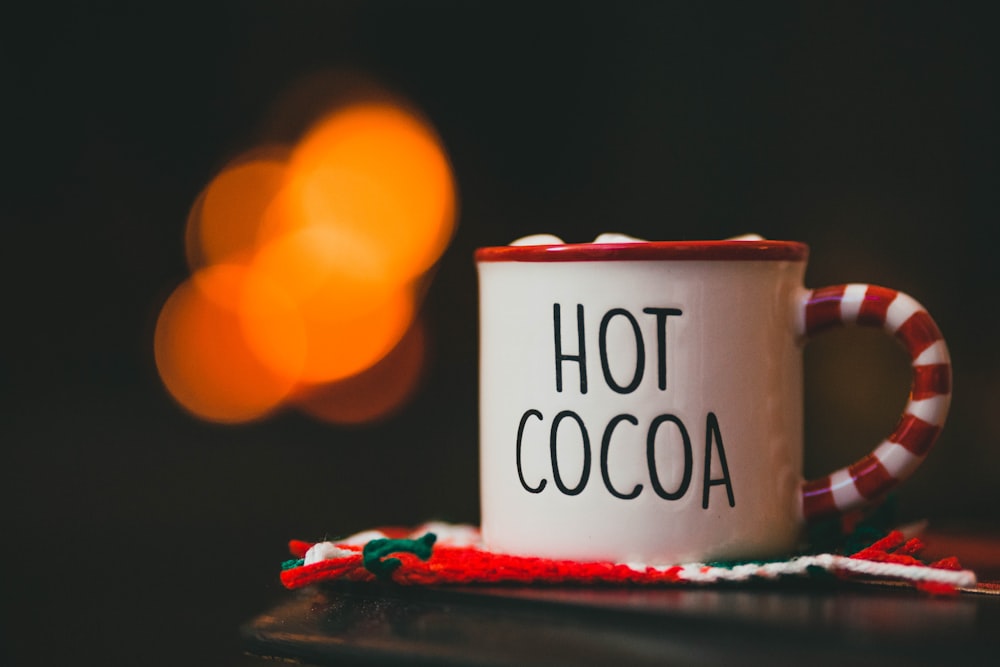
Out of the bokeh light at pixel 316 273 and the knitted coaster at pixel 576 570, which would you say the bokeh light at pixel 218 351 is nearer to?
the bokeh light at pixel 316 273

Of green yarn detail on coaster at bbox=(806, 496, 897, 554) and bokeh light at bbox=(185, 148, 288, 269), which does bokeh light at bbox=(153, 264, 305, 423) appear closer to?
bokeh light at bbox=(185, 148, 288, 269)

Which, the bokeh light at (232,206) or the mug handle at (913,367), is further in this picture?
the bokeh light at (232,206)

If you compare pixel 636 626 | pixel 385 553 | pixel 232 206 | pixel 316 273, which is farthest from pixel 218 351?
pixel 636 626

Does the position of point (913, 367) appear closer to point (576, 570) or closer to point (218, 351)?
point (576, 570)

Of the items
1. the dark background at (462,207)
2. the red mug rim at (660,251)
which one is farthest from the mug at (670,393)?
the dark background at (462,207)

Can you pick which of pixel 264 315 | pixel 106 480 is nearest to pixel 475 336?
pixel 264 315

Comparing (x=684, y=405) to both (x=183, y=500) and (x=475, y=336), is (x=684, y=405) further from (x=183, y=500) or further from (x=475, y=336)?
(x=475, y=336)

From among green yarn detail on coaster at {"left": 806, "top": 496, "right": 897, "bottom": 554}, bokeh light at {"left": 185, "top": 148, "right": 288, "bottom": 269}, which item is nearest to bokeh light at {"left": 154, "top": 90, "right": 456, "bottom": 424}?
bokeh light at {"left": 185, "top": 148, "right": 288, "bottom": 269}
